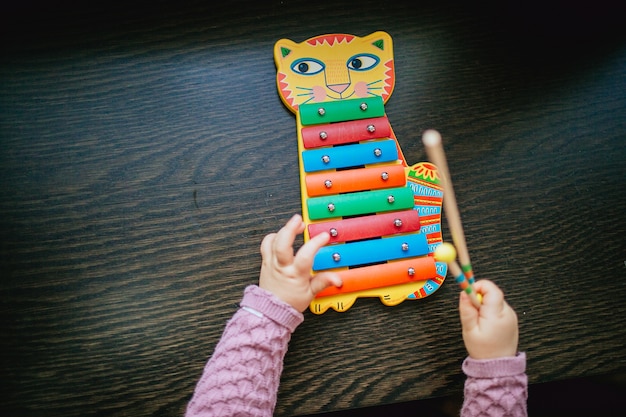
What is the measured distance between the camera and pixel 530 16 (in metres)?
0.85

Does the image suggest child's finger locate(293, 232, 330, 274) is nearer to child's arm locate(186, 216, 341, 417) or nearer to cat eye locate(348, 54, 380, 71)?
child's arm locate(186, 216, 341, 417)

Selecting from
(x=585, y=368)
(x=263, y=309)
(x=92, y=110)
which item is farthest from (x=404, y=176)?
(x=92, y=110)

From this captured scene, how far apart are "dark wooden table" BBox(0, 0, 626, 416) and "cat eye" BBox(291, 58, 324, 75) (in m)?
0.05

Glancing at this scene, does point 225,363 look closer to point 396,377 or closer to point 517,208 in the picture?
point 396,377

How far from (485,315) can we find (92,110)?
2.52ft

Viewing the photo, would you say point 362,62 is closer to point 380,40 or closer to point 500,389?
point 380,40

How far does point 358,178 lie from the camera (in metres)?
0.76

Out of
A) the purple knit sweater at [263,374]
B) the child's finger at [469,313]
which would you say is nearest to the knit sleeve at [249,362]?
the purple knit sweater at [263,374]

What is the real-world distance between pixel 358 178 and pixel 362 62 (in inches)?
8.9

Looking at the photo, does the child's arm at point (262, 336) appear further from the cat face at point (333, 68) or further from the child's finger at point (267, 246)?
the cat face at point (333, 68)

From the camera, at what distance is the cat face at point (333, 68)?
78cm

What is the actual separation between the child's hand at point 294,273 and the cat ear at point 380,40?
377 millimetres

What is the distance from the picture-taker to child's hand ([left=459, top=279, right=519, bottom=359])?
64cm

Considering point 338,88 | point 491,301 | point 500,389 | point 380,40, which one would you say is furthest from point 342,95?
point 500,389
